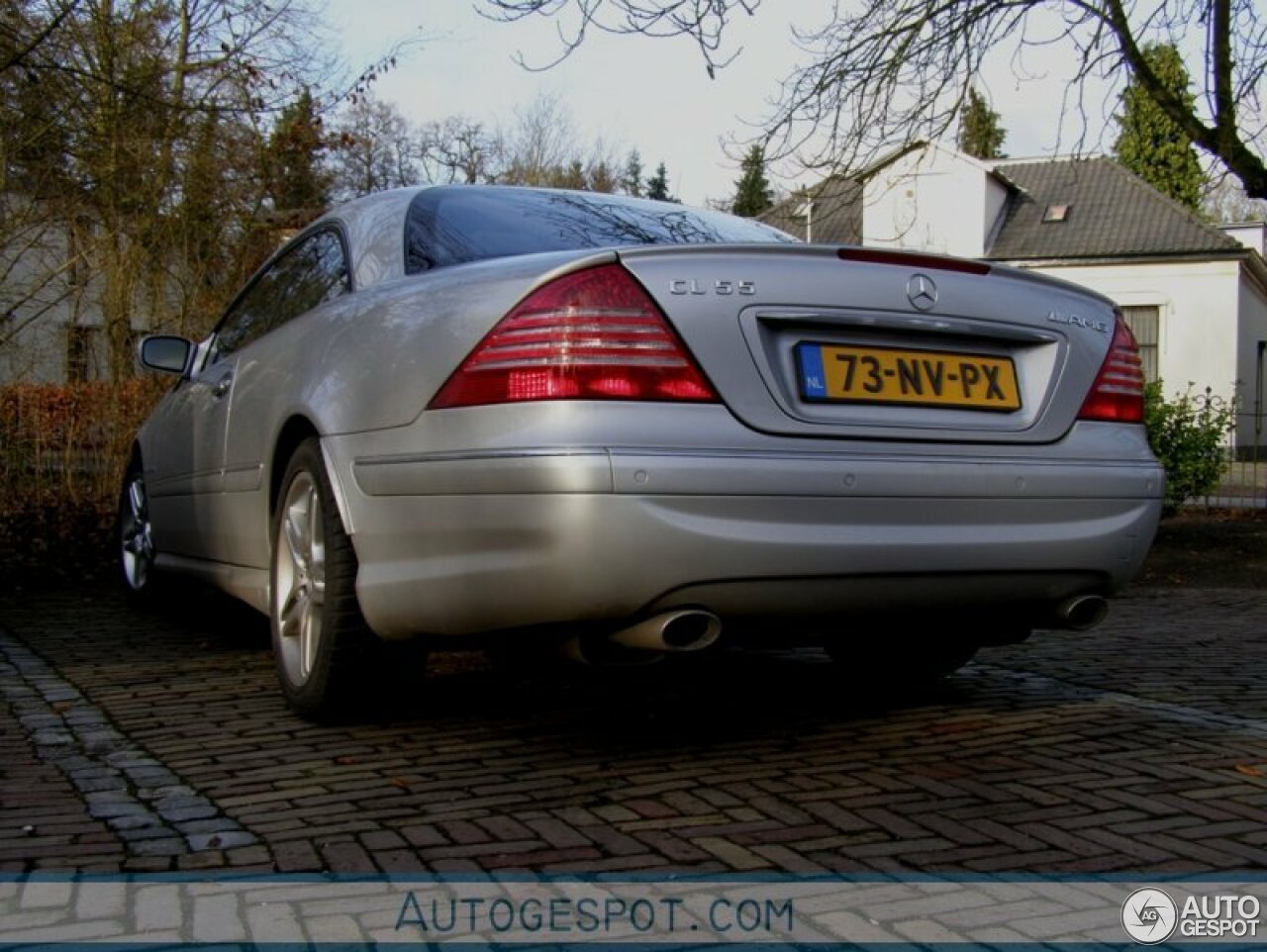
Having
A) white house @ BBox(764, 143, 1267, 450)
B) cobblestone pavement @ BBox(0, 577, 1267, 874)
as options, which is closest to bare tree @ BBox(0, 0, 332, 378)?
cobblestone pavement @ BBox(0, 577, 1267, 874)

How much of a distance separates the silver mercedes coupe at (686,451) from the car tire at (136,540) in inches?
101

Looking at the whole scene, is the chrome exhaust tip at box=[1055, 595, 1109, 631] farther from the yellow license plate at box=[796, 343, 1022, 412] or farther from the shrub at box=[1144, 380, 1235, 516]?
the shrub at box=[1144, 380, 1235, 516]

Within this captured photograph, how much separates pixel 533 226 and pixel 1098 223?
31.5 meters

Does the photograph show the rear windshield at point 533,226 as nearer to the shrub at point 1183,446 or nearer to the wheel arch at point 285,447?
the wheel arch at point 285,447

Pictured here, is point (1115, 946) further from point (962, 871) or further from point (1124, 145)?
point (1124, 145)

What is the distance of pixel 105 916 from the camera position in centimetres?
255

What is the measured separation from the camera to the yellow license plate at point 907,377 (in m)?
3.41

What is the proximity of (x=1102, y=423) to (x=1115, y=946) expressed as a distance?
5.68ft

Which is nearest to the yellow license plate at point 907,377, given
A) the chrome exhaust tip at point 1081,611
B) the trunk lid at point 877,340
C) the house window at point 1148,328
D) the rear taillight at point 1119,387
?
the trunk lid at point 877,340

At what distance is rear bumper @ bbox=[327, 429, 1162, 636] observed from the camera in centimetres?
312

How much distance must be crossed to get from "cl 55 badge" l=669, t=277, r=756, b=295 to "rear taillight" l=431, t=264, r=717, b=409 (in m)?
0.08

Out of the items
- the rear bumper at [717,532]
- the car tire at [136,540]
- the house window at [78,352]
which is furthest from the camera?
the house window at [78,352]

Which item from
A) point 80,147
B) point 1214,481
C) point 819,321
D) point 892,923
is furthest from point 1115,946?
point 1214,481

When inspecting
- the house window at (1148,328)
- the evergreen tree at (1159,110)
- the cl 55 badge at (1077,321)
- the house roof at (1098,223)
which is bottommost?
the cl 55 badge at (1077,321)
